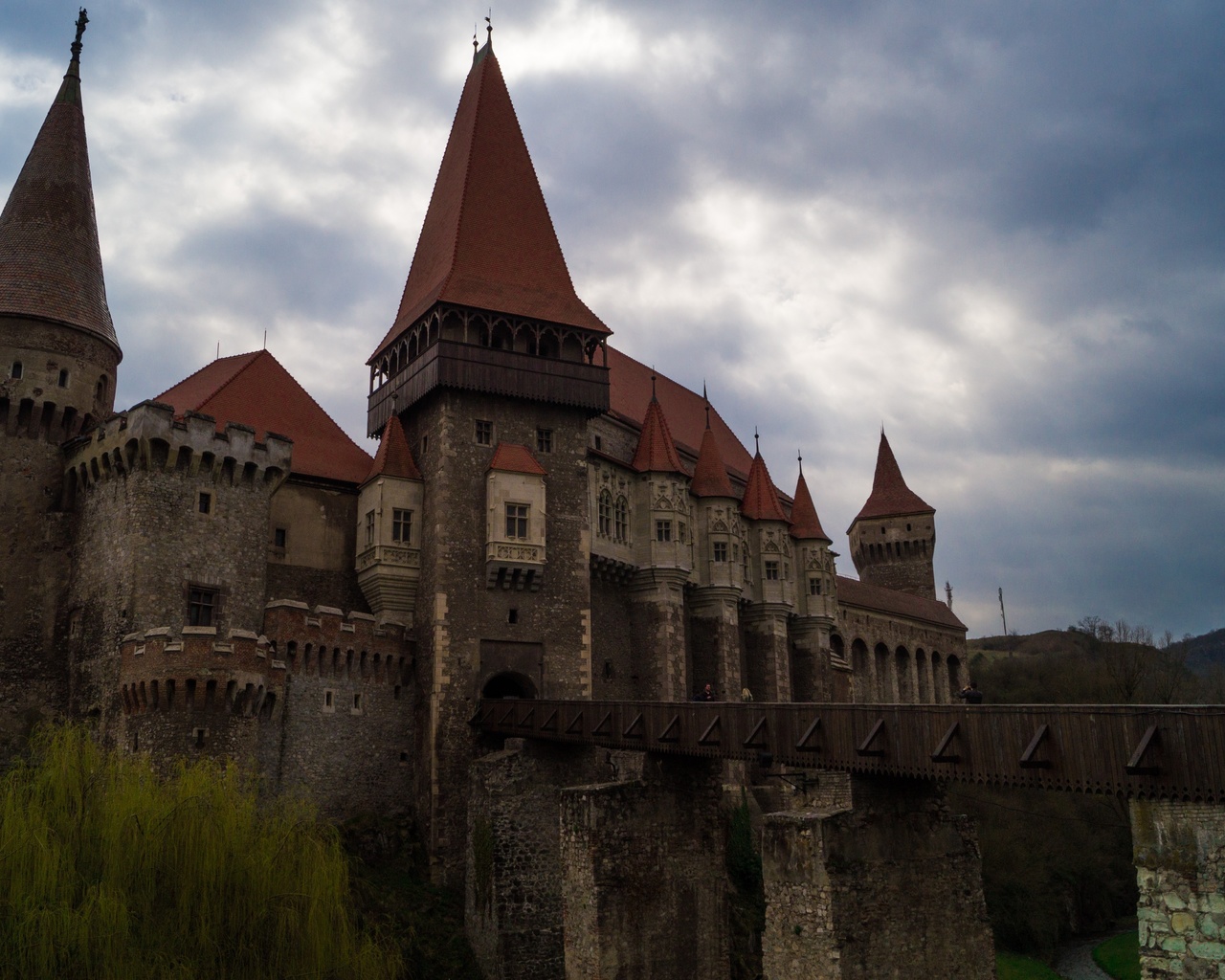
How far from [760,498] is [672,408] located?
18.0 ft

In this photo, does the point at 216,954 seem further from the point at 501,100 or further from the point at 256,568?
the point at 501,100

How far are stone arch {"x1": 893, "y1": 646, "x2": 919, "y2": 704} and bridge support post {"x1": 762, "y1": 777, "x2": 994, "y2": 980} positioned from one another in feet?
128

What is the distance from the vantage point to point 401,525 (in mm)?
29469

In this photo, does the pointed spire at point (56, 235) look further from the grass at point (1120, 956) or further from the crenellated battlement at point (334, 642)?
the grass at point (1120, 956)

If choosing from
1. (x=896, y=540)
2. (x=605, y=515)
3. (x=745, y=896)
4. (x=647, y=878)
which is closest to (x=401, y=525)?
(x=605, y=515)

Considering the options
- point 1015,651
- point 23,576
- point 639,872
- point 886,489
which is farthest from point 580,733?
point 1015,651

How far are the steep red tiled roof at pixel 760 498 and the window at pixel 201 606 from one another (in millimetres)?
20318

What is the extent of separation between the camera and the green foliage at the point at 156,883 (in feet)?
44.3

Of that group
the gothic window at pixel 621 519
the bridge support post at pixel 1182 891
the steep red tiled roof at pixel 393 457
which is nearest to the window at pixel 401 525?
the steep red tiled roof at pixel 393 457

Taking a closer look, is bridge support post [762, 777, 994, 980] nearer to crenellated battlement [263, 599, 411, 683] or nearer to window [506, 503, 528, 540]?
crenellated battlement [263, 599, 411, 683]

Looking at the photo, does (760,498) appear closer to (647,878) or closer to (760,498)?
(760,498)

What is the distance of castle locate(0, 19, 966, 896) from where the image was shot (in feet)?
82.8

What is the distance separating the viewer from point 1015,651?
100 meters

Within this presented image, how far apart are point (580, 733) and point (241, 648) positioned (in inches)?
298
